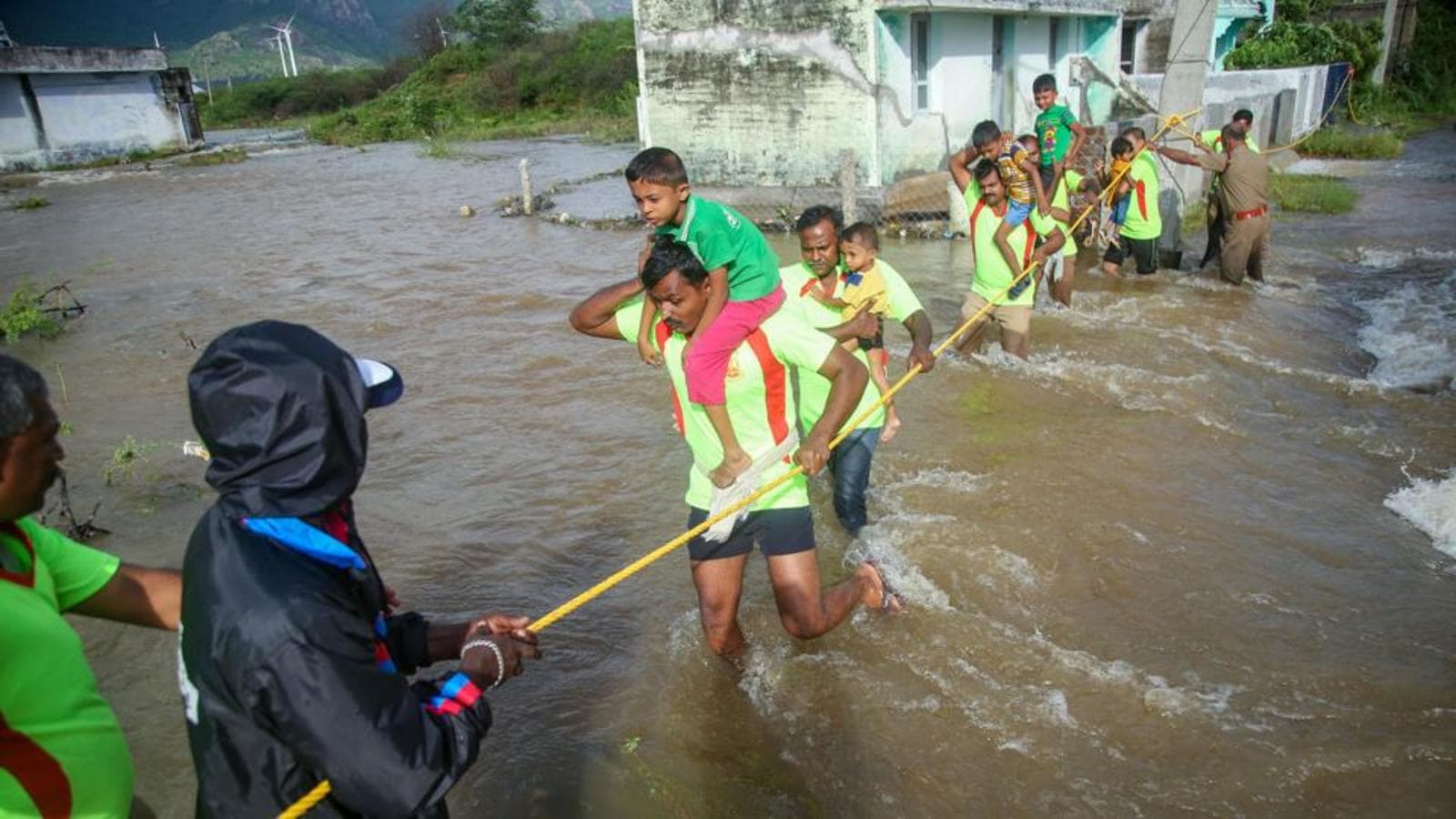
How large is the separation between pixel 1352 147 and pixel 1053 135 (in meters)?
14.0

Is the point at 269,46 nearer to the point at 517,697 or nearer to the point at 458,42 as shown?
the point at 458,42

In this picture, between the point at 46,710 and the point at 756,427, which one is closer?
the point at 46,710

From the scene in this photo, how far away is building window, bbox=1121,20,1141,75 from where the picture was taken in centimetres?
2288

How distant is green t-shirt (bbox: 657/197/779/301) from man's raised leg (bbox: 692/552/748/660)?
4.41ft

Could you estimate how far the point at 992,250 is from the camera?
6.75 m

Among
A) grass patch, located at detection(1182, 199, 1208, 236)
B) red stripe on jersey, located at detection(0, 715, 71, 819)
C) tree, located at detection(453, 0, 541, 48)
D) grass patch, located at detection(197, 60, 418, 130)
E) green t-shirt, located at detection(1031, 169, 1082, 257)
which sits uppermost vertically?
tree, located at detection(453, 0, 541, 48)

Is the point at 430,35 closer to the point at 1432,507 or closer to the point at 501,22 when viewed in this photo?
the point at 501,22

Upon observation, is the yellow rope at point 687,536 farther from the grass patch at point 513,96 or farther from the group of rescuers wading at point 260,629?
the grass patch at point 513,96

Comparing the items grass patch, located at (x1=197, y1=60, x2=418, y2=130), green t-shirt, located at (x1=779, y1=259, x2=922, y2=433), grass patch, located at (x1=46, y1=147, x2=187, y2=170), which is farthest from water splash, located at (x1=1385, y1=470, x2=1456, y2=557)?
grass patch, located at (x1=197, y1=60, x2=418, y2=130)

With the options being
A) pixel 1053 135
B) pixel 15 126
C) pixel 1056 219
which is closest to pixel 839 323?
pixel 1056 219

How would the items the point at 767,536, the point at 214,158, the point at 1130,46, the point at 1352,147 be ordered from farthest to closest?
the point at 214,158, the point at 1130,46, the point at 1352,147, the point at 767,536

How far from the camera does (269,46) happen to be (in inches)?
5246

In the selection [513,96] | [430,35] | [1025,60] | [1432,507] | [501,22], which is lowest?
[1432,507]

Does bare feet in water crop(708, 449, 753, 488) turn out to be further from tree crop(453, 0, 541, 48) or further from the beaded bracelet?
tree crop(453, 0, 541, 48)
